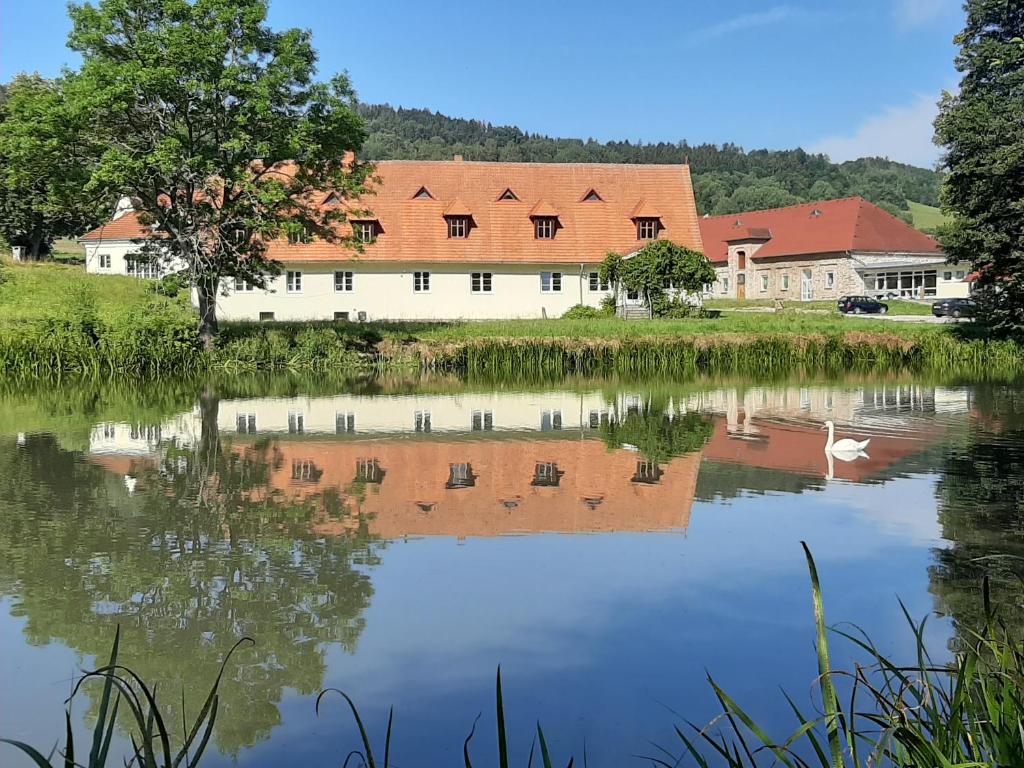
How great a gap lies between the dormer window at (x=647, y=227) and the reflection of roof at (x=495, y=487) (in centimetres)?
2629

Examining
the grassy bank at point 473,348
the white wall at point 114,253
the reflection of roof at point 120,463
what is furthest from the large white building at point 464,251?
the reflection of roof at point 120,463

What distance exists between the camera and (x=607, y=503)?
10.1 metres

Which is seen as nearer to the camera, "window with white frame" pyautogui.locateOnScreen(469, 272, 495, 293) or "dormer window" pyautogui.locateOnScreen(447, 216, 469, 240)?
"window with white frame" pyautogui.locateOnScreen(469, 272, 495, 293)

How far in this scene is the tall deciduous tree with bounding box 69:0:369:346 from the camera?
23578 millimetres

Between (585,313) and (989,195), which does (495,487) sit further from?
(585,313)

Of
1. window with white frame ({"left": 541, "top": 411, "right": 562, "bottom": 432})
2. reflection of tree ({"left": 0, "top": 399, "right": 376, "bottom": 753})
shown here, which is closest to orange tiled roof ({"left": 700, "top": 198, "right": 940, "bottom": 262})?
window with white frame ({"left": 541, "top": 411, "right": 562, "bottom": 432})

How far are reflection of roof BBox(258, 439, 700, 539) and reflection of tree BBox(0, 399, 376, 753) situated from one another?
23.0 inches

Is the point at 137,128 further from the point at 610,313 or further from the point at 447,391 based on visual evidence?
the point at 610,313

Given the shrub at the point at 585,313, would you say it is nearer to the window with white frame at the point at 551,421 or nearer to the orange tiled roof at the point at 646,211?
the orange tiled roof at the point at 646,211

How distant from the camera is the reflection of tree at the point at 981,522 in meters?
6.63

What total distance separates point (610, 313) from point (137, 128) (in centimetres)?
1725

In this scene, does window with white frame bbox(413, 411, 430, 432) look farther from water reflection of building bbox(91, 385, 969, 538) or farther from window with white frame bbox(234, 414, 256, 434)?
window with white frame bbox(234, 414, 256, 434)

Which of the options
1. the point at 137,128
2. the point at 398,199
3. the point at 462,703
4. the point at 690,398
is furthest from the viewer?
the point at 398,199

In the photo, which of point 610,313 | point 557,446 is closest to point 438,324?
point 610,313
